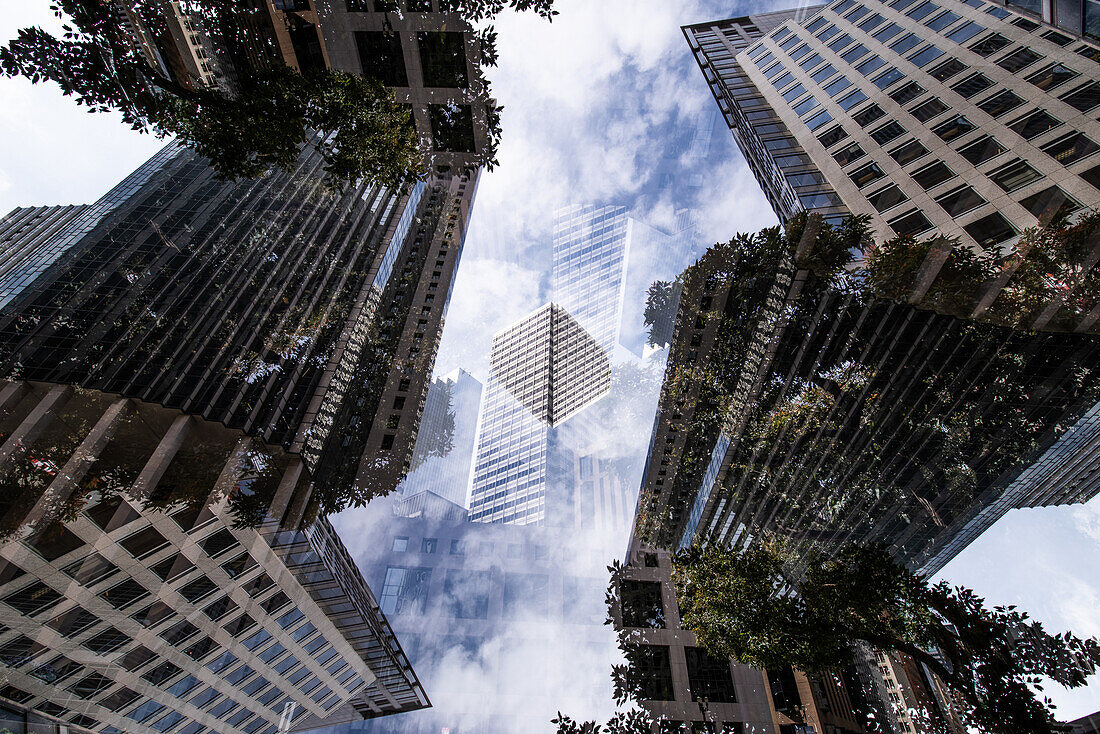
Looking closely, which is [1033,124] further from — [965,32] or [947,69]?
[965,32]

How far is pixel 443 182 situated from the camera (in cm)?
2077

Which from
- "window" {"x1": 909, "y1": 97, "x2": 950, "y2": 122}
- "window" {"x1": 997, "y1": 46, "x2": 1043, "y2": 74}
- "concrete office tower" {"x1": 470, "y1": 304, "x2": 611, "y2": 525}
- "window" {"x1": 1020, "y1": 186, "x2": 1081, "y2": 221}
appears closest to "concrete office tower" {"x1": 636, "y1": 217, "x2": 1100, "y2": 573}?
"window" {"x1": 1020, "y1": 186, "x2": 1081, "y2": 221}

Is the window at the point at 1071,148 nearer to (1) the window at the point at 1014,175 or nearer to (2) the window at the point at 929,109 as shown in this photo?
(1) the window at the point at 1014,175

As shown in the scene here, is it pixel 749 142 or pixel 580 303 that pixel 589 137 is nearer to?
pixel 580 303

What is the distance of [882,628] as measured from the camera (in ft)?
27.4

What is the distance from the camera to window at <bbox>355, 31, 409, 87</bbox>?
26.3 feet

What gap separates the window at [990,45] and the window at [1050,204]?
659cm

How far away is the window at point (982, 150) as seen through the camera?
12.0 metres

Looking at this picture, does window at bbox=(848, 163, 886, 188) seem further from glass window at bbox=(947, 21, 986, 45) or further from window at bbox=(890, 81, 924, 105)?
glass window at bbox=(947, 21, 986, 45)

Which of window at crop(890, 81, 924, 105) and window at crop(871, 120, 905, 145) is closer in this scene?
window at crop(890, 81, 924, 105)

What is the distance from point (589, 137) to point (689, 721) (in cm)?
1826

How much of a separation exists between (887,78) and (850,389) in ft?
40.6

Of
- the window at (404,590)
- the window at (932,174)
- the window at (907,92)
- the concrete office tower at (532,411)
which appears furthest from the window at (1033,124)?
the window at (404,590)

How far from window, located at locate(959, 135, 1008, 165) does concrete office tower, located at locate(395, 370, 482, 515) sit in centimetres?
1693
